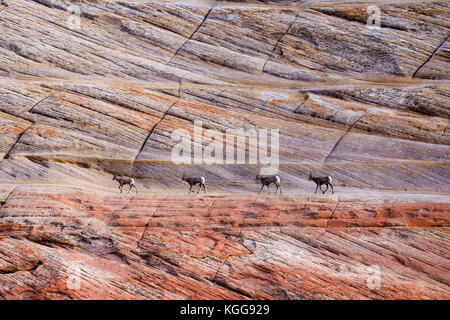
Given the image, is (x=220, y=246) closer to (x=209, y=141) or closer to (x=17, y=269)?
(x=17, y=269)

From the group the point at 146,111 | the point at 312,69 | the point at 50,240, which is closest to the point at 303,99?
the point at 312,69

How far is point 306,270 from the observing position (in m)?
20.4

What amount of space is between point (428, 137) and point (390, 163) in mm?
3218

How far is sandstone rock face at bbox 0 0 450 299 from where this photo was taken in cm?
2066

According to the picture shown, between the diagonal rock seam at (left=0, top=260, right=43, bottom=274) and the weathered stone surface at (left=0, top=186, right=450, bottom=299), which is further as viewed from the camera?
the diagonal rock seam at (left=0, top=260, right=43, bottom=274)

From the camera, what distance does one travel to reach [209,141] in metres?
29.2

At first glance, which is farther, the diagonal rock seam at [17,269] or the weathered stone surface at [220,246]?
the diagonal rock seam at [17,269]

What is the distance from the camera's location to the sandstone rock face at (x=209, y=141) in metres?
20.7

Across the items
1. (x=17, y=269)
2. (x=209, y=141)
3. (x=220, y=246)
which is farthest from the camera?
(x=209, y=141)

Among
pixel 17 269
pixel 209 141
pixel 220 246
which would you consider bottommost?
pixel 17 269

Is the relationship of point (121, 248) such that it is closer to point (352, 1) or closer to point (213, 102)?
point (213, 102)

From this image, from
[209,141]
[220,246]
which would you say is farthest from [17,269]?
[209,141]

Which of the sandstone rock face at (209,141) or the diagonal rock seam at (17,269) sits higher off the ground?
the sandstone rock face at (209,141)

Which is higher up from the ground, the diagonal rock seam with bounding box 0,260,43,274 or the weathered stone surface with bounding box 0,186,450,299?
the weathered stone surface with bounding box 0,186,450,299
